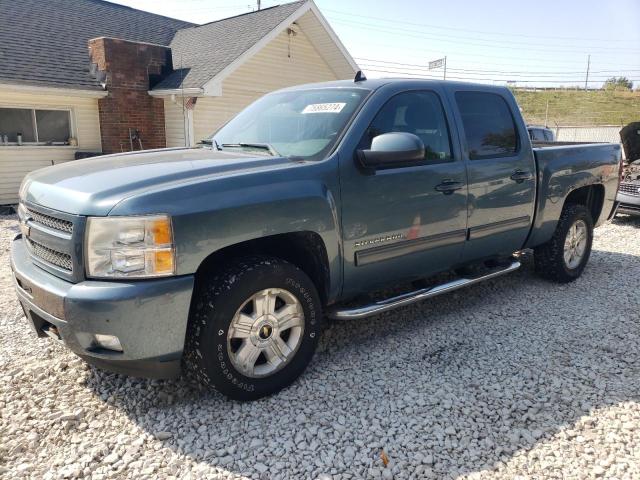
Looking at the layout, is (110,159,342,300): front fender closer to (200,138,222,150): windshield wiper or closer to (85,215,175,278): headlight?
(85,215,175,278): headlight

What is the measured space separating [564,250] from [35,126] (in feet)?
37.6

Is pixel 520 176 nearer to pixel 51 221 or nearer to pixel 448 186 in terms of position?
pixel 448 186

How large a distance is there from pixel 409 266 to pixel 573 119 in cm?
4376

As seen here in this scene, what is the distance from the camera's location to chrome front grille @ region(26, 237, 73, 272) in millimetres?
2808

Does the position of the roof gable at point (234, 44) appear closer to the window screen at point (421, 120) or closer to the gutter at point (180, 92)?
the gutter at point (180, 92)

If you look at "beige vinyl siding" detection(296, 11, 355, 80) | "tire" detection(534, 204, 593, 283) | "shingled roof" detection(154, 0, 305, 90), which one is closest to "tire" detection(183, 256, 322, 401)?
"tire" detection(534, 204, 593, 283)

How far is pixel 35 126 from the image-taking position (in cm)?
1184

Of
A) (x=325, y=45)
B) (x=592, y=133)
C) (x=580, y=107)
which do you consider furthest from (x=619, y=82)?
(x=325, y=45)

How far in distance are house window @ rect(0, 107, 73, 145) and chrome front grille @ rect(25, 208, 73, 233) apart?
10.0 m

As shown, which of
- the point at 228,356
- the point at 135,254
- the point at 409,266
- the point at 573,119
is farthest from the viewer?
the point at 573,119

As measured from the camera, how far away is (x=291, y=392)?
3.32 metres

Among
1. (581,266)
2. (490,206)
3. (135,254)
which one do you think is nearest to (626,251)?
(581,266)

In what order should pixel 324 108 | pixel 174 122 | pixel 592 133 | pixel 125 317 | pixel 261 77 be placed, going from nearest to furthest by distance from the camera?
pixel 125 317 < pixel 324 108 < pixel 174 122 < pixel 261 77 < pixel 592 133

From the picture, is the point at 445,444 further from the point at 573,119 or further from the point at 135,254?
the point at 573,119
